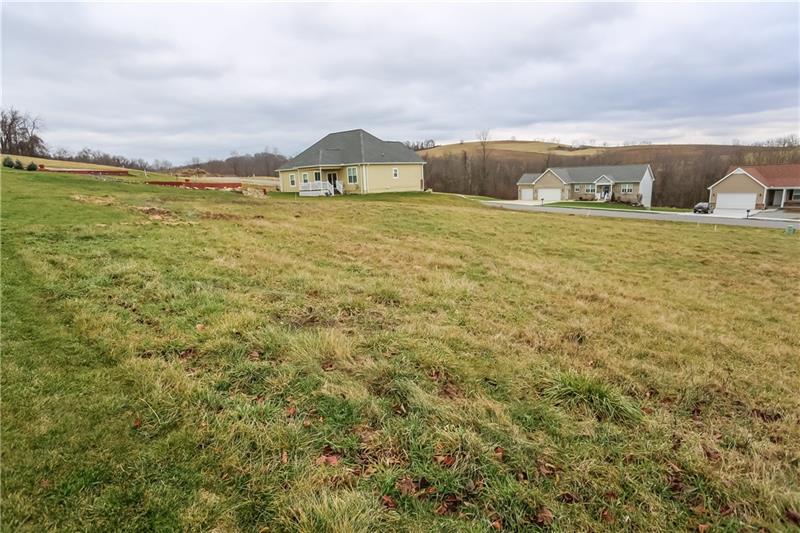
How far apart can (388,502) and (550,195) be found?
61.6 metres

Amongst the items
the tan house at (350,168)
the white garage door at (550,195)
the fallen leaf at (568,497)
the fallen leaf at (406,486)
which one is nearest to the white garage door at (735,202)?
the white garage door at (550,195)

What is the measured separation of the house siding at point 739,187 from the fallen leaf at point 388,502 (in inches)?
2298

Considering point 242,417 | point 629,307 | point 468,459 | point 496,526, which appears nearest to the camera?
point 496,526

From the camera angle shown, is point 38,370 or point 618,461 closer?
point 618,461

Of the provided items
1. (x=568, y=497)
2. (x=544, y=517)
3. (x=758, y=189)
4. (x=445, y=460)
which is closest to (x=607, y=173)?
(x=758, y=189)

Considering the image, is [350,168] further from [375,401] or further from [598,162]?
[598,162]

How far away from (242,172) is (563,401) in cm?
8390

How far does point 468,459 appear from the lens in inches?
108

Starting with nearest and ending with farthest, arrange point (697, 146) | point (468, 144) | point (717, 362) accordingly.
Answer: point (717, 362) < point (697, 146) < point (468, 144)

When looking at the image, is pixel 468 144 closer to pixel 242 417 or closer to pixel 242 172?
pixel 242 172

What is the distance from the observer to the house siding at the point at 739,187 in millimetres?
44156

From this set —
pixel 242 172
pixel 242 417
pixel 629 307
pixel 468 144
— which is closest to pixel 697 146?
pixel 468 144

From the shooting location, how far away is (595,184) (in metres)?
55.9

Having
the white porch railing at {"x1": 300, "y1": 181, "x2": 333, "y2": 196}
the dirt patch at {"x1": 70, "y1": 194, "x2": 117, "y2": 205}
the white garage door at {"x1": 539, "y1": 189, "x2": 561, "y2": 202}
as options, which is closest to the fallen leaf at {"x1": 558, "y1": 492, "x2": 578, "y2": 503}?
the dirt patch at {"x1": 70, "y1": 194, "x2": 117, "y2": 205}
